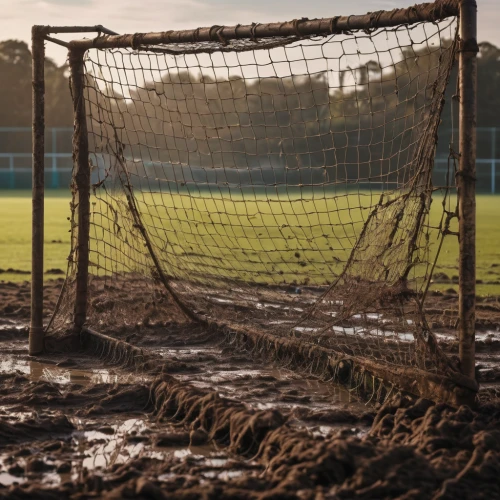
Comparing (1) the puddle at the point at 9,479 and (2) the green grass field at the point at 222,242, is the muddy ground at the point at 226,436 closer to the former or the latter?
(1) the puddle at the point at 9,479

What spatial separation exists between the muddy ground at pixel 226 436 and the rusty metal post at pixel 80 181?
79 cm

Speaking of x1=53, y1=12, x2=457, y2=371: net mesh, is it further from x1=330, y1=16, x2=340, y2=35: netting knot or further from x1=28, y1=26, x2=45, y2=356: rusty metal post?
x1=28, y1=26, x2=45, y2=356: rusty metal post

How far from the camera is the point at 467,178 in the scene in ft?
14.7

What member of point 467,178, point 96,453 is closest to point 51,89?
point 467,178

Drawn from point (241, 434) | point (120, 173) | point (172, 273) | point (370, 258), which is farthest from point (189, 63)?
point (241, 434)

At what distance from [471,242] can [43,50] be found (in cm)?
339

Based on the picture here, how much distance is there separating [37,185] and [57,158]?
130ft

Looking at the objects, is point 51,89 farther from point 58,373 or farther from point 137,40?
point 58,373

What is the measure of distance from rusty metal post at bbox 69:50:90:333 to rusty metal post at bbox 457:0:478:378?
10.0 ft

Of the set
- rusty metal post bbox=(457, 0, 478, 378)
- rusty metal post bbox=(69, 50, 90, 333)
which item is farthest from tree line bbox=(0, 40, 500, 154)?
→ rusty metal post bbox=(457, 0, 478, 378)

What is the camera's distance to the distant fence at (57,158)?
1718 inches

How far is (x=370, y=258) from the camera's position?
5590mm

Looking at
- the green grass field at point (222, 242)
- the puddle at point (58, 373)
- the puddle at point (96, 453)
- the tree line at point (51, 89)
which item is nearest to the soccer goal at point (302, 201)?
the green grass field at point (222, 242)

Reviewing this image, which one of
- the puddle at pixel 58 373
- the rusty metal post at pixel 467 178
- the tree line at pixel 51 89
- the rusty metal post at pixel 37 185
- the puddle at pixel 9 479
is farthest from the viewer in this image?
the tree line at pixel 51 89
